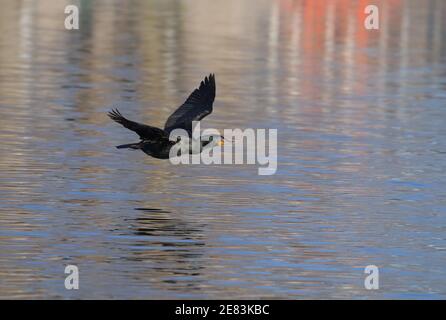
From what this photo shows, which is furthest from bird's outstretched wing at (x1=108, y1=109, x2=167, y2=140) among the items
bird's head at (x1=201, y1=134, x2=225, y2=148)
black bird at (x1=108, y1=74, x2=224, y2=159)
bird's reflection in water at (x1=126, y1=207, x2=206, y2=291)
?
bird's reflection in water at (x1=126, y1=207, x2=206, y2=291)

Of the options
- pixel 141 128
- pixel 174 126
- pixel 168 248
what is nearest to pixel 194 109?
pixel 174 126

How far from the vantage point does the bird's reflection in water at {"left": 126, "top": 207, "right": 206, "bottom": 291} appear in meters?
17.6

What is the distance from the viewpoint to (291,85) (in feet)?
125

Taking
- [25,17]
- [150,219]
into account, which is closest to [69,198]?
[150,219]

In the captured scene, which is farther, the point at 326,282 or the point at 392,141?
the point at 392,141

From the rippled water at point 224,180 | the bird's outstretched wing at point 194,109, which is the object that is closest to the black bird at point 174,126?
the bird's outstretched wing at point 194,109

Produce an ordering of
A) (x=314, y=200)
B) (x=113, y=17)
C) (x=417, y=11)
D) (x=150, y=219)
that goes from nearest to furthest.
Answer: (x=150, y=219) → (x=314, y=200) → (x=113, y=17) → (x=417, y=11)

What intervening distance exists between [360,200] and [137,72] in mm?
17812

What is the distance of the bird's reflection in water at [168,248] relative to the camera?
17.6m

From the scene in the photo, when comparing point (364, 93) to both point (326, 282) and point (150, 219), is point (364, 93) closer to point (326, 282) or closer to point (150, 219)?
point (150, 219)

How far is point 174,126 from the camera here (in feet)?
72.9

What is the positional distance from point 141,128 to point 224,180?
11.8ft

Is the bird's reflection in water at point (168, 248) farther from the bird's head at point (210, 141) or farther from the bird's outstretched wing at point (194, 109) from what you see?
the bird's outstretched wing at point (194, 109)
